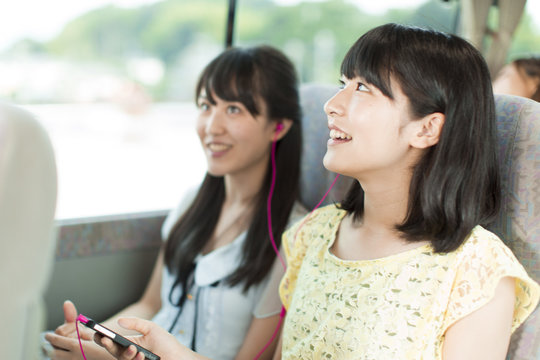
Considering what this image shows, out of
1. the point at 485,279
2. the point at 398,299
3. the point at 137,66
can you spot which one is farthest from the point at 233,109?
the point at 137,66

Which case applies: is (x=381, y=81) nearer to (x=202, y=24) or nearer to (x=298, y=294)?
(x=298, y=294)

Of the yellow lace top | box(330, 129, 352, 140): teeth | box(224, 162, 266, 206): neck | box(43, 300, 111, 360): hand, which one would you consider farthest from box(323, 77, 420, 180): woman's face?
box(43, 300, 111, 360): hand

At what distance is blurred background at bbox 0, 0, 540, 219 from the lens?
2.70 metres

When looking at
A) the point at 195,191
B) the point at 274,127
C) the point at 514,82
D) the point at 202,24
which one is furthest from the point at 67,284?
the point at 202,24

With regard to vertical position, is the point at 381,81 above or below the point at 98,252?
above

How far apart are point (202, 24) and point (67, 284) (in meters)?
3.60

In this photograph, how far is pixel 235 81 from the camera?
1659mm

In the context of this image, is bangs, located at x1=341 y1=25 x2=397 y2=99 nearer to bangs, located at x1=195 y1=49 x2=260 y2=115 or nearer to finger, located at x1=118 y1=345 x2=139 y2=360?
bangs, located at x1=195 y1=49 x2=260 y2=115

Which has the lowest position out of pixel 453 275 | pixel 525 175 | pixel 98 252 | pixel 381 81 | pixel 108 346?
pixel 98 252

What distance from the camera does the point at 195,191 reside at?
6.38ft

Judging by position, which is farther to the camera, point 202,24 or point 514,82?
point 202,24

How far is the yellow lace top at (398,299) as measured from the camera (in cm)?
103

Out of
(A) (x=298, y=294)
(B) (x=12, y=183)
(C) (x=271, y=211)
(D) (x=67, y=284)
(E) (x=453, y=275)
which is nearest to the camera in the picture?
(B) (x=12, y=183)

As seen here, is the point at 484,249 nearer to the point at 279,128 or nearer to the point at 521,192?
the point at 521,192
